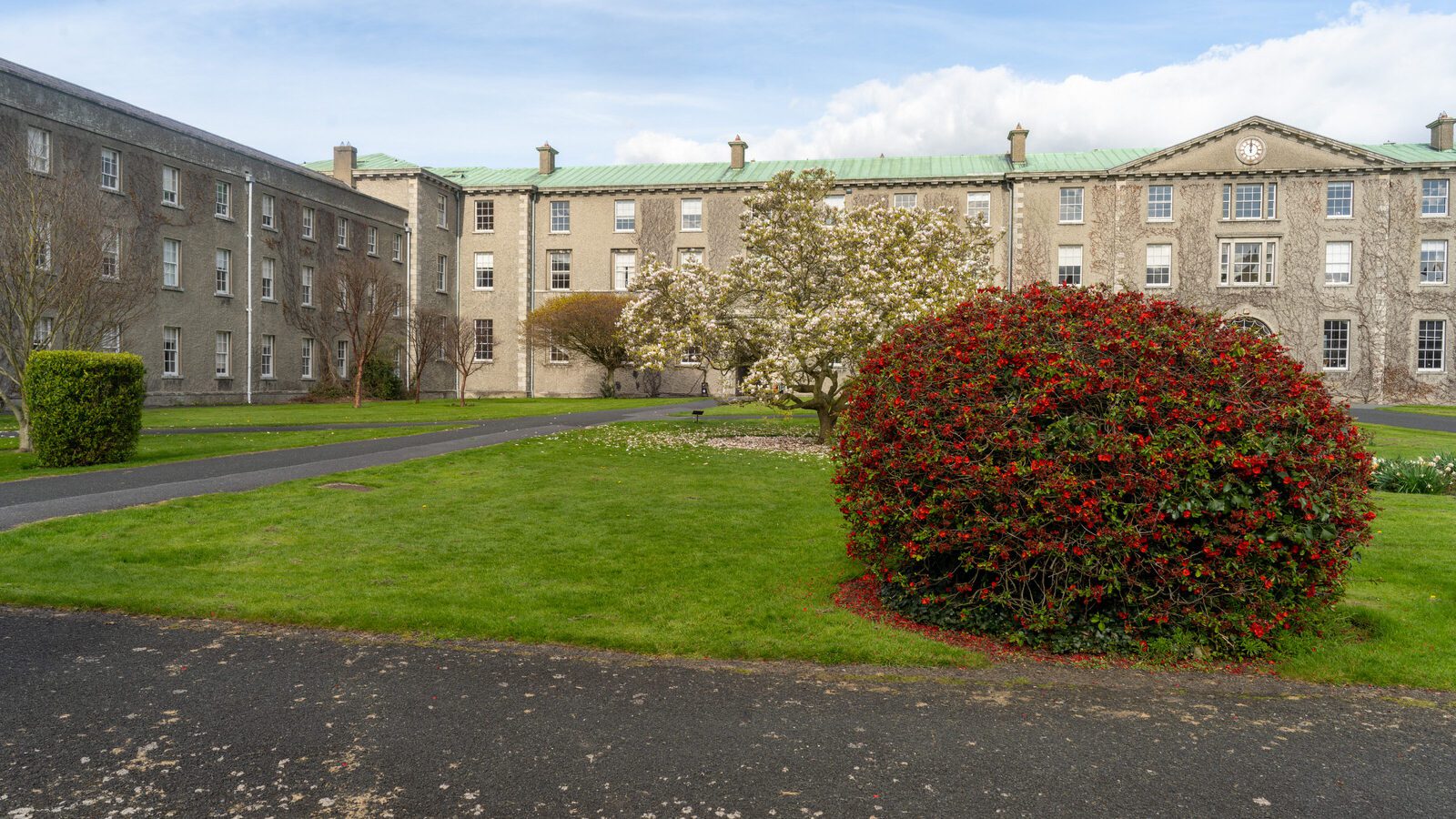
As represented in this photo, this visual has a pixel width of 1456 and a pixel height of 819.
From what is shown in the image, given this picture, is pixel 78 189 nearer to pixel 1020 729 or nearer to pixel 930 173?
pixel 1020 729

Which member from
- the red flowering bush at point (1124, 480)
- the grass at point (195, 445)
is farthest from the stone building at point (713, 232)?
the red flowering bush at point (1124, 480)

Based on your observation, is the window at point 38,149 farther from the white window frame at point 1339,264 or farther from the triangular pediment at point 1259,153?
the white window frame at point 1339,264

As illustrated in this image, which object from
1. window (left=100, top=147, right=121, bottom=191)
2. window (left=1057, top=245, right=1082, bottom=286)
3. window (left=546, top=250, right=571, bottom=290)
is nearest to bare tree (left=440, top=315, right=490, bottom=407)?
window (left=546, top=250, right=571, bottom=290)

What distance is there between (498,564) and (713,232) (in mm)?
44718

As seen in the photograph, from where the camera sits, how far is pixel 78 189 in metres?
24.7

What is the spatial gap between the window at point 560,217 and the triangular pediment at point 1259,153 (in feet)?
104

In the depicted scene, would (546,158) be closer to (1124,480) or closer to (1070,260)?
(1070,260)

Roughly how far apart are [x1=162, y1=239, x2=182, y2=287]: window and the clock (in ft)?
161

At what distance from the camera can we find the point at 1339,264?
147ft

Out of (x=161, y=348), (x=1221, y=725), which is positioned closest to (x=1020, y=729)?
(x=1221, y=725)

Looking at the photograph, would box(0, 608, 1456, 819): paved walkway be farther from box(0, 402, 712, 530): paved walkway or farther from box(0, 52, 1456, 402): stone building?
box(0, 52, 1456, 402): stone building

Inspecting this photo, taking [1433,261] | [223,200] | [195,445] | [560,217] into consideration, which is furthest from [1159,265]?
[195,445]

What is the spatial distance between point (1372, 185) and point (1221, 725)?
5167 centimetres

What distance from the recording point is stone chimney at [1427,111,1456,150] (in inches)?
1779
